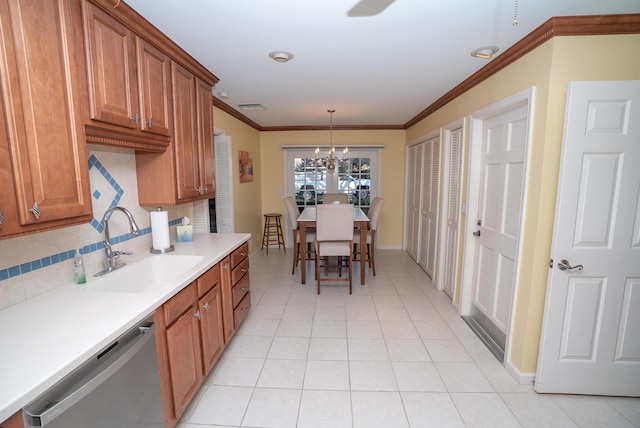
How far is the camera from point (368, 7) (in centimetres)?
155

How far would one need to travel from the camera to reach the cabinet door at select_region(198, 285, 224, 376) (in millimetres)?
1876

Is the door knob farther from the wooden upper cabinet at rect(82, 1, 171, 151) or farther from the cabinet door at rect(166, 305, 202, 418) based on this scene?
the wooden upper cabinet at rect(82, 1, 171, 151)

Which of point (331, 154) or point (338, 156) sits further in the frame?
point (338, 156)

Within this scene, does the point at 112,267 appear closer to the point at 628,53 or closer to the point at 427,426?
the point at 427,426

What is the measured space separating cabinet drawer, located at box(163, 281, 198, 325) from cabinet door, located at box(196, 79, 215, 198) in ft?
3.27

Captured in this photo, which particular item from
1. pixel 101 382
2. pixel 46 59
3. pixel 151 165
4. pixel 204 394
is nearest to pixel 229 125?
pixel 151 165

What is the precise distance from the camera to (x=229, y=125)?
4.00m

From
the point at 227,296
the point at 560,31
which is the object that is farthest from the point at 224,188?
the point at 560,31

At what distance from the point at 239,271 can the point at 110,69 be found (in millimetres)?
1620

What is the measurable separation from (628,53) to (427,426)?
240cm

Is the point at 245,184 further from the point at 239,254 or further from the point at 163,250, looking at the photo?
the point at 163,250

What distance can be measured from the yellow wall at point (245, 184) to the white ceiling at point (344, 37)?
83cm

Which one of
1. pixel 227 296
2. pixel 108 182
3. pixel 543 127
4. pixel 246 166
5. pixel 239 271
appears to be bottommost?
pixel 227 296

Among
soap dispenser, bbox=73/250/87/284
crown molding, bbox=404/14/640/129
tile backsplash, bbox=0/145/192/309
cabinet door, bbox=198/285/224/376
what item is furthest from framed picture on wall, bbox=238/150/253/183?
crown molding, bbox=404/14/640/129
